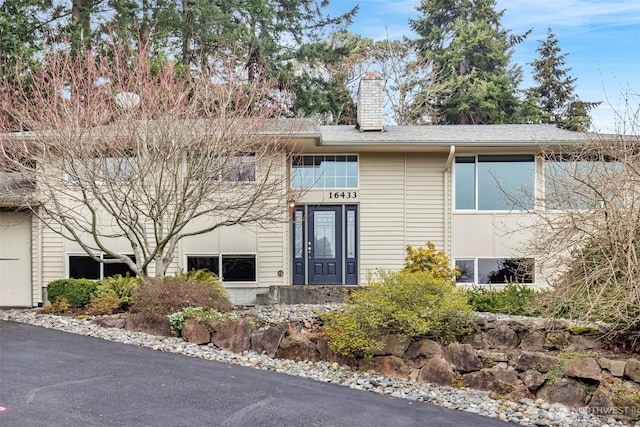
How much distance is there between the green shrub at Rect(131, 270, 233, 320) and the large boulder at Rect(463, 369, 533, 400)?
167 inches

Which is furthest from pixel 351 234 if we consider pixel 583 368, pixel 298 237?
pixel 583 368

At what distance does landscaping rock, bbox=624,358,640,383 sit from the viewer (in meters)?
6.19

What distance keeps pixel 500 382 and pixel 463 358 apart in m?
0.57

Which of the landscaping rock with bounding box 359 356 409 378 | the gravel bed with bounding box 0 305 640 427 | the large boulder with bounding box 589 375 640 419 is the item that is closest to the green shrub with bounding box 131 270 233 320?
the gravel bed with bounding box 0 305 640 427

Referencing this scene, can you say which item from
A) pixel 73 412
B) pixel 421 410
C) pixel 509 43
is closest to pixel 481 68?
pixel 509 43

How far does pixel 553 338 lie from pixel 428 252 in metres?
3.64

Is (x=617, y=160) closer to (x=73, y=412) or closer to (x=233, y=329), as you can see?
(x=233, y=329)

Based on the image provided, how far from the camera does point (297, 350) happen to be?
775cm

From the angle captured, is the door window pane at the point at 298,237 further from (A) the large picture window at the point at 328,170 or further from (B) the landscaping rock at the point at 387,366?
(B) the landscaping rock at the point at 387,366

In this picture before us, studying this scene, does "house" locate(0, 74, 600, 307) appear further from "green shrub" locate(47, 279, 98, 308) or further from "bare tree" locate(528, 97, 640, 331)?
"bare tree" locate(528, 97, 640, 331)

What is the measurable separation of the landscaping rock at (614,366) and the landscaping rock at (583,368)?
0.08m

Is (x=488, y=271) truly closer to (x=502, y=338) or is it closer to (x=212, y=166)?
(x=502, y=338)

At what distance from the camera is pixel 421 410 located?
564 centimetres

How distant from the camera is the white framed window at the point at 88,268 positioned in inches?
484
